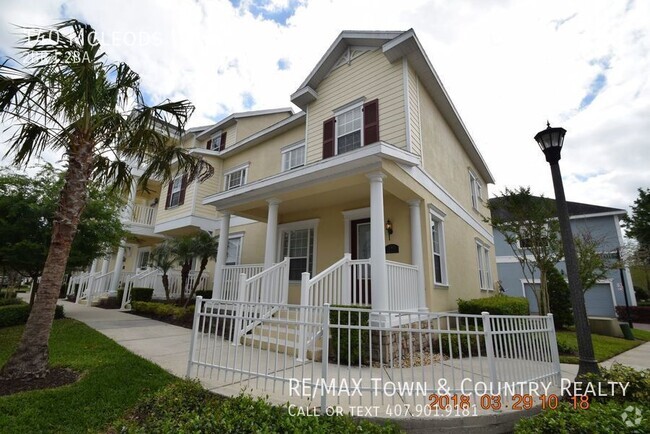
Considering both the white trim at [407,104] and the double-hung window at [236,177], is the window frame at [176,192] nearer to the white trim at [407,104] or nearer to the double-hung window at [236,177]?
the double-hung window at [236,177]

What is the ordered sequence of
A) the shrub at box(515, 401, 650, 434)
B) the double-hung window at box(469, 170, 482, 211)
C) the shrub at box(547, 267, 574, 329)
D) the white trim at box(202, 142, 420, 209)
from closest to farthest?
the shrub at box(515, 401, 650, 434)
the white trim at box(202, 142, 420, 209)
the double-hung window at box(469, 170, 482, 211)
the shrub at box(547, 267, 574, 329)

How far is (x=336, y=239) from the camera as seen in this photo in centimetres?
901

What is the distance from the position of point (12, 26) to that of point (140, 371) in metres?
5.78

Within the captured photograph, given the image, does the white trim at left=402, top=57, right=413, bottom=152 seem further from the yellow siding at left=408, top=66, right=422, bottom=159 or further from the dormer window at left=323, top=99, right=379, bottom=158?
the dormer window at left=323, top=99, right=379, bottom=158

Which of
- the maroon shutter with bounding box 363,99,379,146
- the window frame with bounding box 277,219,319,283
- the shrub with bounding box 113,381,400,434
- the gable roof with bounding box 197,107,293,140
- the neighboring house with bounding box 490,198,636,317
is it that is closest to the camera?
the shrub with bounding box 113,381,400,434

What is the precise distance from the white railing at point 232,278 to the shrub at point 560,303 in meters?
13.2

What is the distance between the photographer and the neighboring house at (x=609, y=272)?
18548mm

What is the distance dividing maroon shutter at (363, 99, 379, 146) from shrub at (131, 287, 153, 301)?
427 inches

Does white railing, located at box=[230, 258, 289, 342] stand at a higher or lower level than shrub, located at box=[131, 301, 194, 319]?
higher

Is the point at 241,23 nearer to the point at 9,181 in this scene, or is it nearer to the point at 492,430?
the point at 9,181

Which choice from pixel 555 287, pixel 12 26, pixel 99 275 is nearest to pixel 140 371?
pixel 12 26

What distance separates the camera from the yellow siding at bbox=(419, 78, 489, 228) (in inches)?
349

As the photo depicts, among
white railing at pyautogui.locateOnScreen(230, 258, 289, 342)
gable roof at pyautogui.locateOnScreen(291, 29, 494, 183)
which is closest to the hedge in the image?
white railing at pyautogui.locateOnScreen(230, 258, 289, 342)

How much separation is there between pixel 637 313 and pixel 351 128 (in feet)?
73.8
